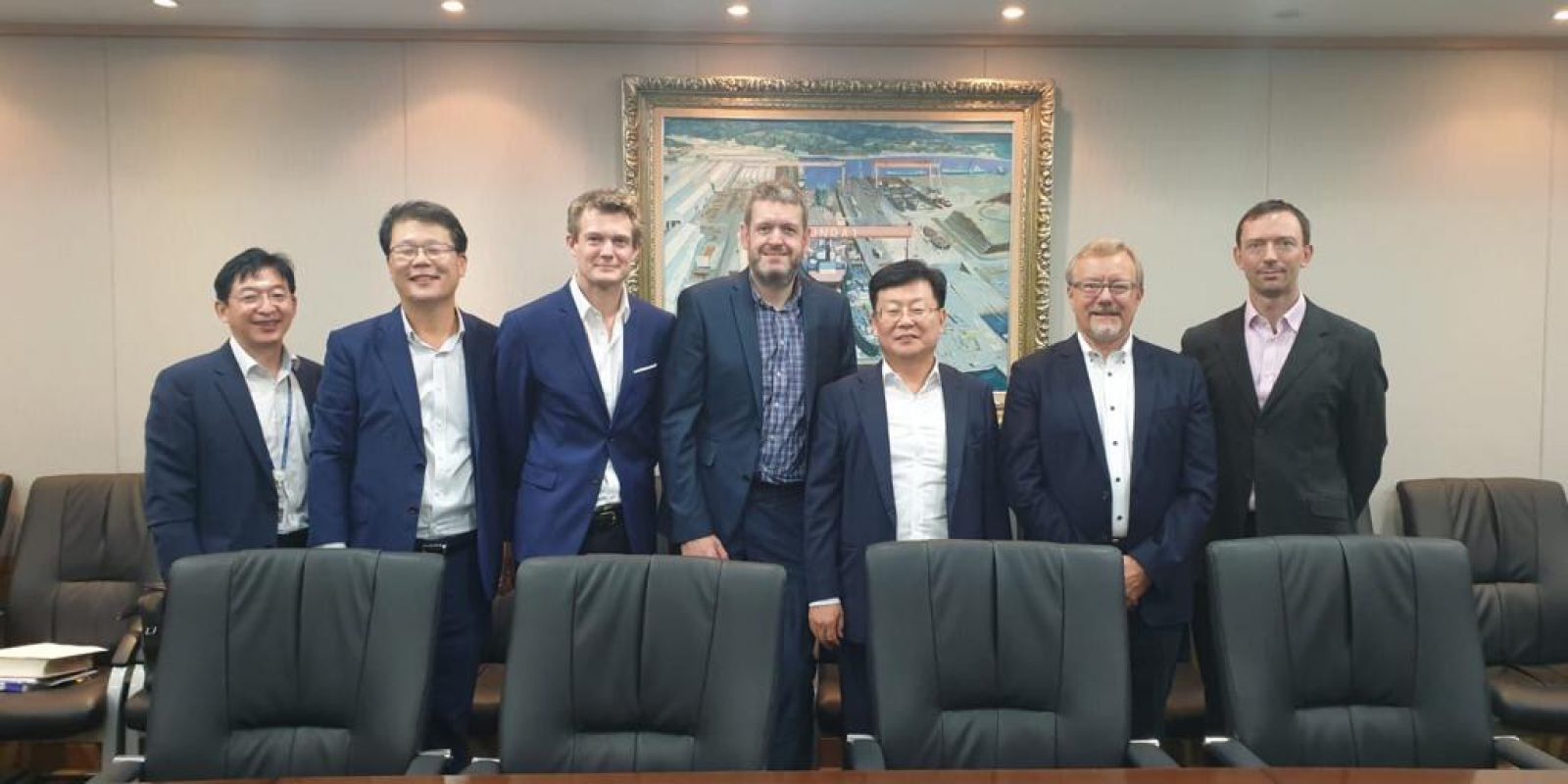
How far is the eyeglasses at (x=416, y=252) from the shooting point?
2670 millimetres

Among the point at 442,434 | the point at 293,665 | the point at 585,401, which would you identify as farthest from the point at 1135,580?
the point at 293,665

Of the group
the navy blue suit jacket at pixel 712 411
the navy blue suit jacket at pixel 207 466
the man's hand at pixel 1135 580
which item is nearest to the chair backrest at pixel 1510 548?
the man's hand at pixel 1135 580

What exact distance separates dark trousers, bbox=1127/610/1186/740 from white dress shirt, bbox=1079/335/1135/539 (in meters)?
0.28

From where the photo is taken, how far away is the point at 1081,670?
2037 millimetres

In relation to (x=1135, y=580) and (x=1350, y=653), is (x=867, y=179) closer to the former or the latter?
(x=1135, y=580)

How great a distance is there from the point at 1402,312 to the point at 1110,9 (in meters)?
1.88

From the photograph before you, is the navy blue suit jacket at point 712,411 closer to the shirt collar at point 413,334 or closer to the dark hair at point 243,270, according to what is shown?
the shirt collar at point 413,334

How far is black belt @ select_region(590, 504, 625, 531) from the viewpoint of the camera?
2748 mm

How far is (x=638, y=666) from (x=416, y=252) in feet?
4.41

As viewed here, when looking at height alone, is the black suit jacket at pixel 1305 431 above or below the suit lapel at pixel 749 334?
below

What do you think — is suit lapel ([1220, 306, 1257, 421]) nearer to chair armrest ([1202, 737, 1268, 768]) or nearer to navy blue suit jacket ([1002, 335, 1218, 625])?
navy blue suit jacket ([1002, 335, 1218, 625])

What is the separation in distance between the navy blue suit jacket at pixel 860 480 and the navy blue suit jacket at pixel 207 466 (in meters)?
1.54

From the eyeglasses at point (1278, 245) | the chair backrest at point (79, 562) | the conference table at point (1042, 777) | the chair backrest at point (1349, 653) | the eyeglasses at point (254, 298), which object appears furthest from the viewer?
the chair backrest at point (79, 562)

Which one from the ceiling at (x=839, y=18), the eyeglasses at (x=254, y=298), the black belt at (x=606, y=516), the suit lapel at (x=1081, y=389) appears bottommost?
the black belt at (x=606, y=516)
